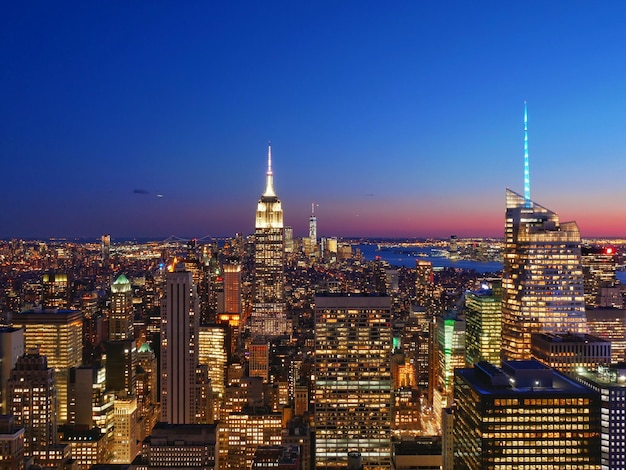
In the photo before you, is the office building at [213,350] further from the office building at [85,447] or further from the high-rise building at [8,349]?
the office building at [85,447]

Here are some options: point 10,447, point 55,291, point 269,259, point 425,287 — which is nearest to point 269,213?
point 269,259

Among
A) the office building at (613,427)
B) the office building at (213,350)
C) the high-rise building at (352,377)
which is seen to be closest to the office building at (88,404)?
the office building at (213,350)

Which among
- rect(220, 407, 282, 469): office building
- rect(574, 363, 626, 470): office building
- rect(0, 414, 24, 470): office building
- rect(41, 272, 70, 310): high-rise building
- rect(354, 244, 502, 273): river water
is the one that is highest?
rect(354, 244, 502, 273): river water

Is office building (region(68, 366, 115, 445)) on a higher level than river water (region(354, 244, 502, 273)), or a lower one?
lower

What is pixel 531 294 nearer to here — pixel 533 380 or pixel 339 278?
pixel 533 380

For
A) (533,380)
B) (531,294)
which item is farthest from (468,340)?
(533,380)

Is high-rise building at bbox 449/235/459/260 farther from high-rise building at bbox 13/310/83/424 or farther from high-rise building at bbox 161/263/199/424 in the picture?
high-rise building at bbox 13/310/83/424

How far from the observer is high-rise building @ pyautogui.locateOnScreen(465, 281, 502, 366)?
37.4 m

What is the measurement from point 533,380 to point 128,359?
2235cm

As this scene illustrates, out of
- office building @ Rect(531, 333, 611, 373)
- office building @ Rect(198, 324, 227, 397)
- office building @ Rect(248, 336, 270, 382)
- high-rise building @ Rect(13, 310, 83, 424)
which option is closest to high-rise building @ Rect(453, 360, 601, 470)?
office building @ Rect(531, 333, 611, 373)

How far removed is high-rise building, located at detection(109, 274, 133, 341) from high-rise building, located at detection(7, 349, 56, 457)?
15.4m

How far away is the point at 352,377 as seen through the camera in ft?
104

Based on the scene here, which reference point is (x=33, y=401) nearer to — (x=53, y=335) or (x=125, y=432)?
(x=125, y=432)

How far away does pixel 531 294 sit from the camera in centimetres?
3428
